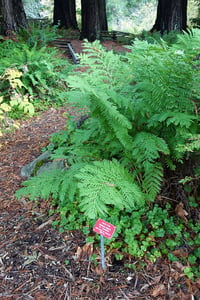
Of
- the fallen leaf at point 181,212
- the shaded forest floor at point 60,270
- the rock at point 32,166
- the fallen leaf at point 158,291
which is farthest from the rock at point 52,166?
the fallen leaf at point 158,291

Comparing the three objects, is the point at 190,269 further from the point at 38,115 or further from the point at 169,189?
the point at 38,115

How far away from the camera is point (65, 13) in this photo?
1459 centimetres

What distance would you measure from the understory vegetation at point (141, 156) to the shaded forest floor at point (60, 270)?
0.11 m

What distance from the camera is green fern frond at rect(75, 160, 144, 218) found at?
5.58 feet

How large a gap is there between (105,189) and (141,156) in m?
0.47

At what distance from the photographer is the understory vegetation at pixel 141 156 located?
6.24 ft

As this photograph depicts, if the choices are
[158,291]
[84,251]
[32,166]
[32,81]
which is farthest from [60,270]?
[32,81]

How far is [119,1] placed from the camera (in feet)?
110

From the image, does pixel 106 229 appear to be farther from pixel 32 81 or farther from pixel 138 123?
pixel 32 81

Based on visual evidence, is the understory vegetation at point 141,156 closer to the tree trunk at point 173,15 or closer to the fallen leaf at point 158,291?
the fallen leaf at point 158,291

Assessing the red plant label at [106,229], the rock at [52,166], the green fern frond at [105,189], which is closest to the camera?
the green fern frond at [105,189]

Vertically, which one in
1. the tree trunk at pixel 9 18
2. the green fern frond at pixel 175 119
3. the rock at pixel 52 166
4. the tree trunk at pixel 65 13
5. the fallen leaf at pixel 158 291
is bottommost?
the fallen leaf at pixel 158 291

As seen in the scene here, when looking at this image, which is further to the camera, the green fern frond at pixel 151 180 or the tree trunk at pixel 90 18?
the tree trunk at pixel 90 18

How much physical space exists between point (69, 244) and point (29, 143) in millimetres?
2310
